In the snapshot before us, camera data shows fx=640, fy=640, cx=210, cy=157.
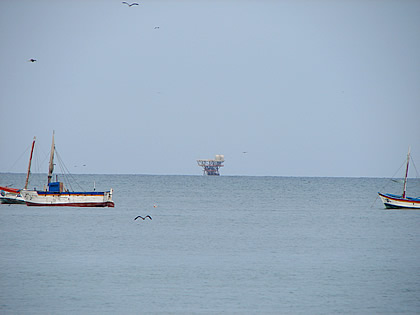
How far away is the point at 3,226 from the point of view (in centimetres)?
5875

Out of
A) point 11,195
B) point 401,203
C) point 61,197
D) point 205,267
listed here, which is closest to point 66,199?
point 61,197

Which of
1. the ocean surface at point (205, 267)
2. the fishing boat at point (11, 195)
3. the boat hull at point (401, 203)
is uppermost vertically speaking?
the boat hull at point (401, 203)

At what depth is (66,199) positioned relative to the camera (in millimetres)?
77375

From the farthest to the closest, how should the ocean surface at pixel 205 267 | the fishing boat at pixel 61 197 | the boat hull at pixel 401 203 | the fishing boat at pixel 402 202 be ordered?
the boat hull at pixel 401 203 < the fishing boat at pixel 402 202 < the fishing boat at pixel 61 197 < the ocean surface at pixel 205 267

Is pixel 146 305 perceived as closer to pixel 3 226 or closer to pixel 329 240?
pixel 329 240

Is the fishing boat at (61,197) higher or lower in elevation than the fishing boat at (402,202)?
lower

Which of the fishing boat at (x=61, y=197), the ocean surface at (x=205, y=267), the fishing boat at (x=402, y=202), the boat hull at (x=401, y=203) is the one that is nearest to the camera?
the ocean surface at (x=205, y=267)

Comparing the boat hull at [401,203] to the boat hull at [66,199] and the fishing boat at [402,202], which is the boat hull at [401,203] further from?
the boat hull at [66,199]

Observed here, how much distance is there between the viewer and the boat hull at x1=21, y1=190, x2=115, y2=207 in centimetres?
7719

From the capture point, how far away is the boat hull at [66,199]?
77.2m

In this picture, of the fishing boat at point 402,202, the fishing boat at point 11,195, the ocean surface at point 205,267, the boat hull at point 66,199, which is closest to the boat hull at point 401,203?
the fishing boat at point 402,202

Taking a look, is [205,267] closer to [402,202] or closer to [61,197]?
[61,197]

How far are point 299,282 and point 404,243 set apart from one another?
20080 millimetres

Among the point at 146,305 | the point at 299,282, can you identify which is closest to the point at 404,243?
the point at 299,282
